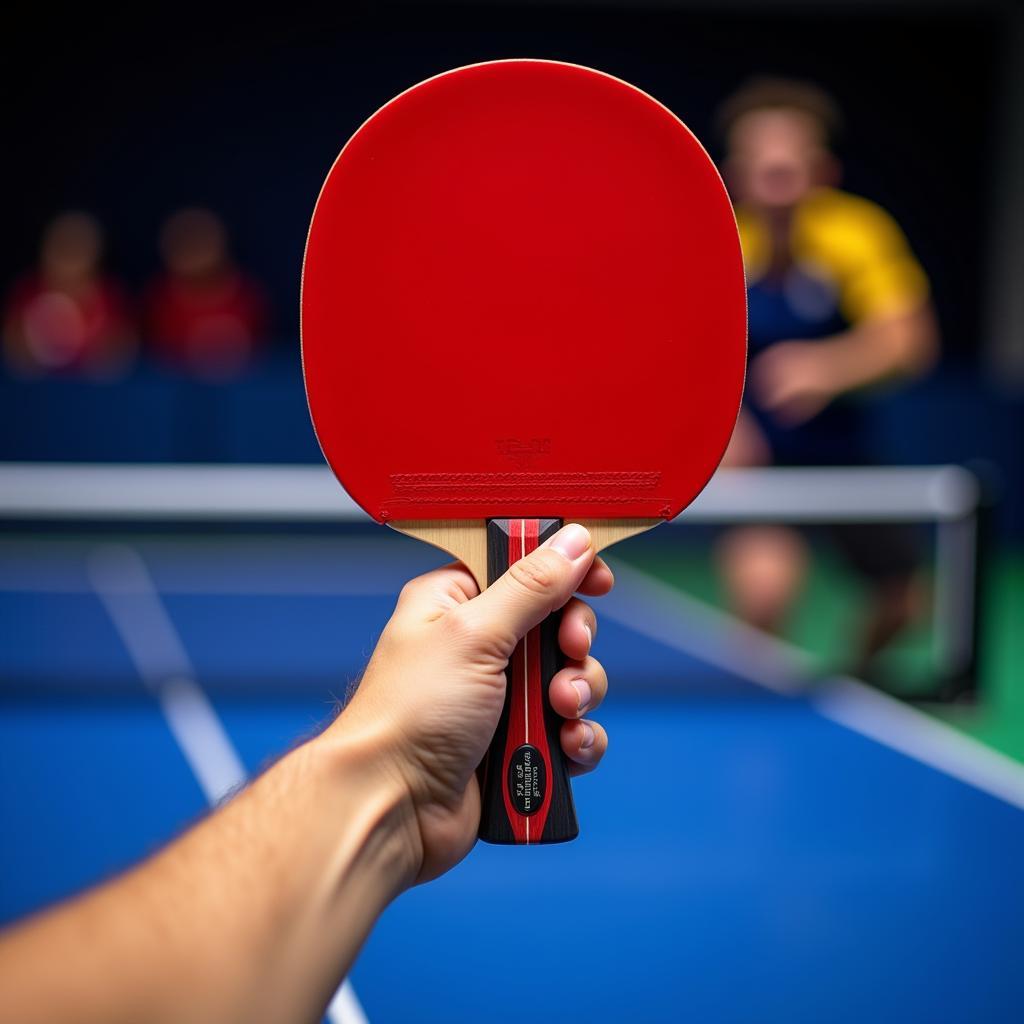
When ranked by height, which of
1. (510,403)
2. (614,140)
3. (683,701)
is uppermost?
→ (614,140)

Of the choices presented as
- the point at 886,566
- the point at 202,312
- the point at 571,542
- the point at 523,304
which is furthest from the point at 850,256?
the point at 202,312

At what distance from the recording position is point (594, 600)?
228 inches

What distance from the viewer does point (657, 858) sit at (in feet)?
Result: 8.47

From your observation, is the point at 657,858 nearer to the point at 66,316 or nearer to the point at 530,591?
the point at 530,591

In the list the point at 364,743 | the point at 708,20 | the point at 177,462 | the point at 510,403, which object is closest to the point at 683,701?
the point at 510,403

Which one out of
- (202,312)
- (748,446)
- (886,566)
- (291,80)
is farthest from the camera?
(291,80)

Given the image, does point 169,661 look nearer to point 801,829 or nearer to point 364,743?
point 801,829

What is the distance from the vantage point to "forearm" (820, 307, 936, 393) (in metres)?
3.83

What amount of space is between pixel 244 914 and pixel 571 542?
0.54m

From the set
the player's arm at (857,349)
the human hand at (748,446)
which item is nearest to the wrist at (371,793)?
the player's arm at (857,349)

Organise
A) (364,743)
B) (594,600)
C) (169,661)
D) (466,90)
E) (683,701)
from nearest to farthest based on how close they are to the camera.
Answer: (364,743) < (466,90) < (683,701) < (169,661) < (594,600)

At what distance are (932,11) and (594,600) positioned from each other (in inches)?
286

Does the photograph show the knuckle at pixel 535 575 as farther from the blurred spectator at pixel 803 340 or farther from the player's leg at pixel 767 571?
the player's leg at pixel 767 571

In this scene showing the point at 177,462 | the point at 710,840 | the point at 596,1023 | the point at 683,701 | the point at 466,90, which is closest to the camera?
the point at 466,90
